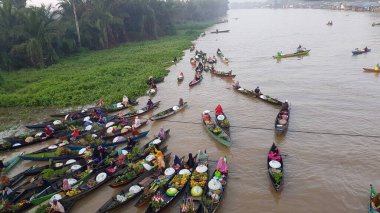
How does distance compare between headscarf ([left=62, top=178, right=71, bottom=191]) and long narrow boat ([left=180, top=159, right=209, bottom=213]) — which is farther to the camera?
headscarf ([left=62, top=178, right=71, bottom=191])

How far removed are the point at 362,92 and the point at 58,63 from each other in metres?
33.2

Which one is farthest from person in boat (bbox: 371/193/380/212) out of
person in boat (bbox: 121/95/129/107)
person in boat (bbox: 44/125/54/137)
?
person in boat (bbox: 44/125/54/137)

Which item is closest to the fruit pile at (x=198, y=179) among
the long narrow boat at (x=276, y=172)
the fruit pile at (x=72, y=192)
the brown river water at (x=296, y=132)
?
the brown river water at (x=296, y=132)

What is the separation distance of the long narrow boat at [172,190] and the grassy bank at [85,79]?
12.5 metres

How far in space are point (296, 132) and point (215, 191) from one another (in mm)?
7637

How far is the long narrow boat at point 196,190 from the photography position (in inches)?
431

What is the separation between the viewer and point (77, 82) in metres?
27.8

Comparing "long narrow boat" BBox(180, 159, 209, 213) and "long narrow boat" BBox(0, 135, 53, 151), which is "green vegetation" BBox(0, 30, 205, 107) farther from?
"long narrow boat" BBox(180, 159, 209, 213)

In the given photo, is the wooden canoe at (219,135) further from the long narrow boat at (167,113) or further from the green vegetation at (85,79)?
the green vegetation at (85,79)

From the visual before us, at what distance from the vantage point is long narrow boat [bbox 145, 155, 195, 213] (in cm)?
1113

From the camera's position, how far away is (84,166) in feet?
45.3

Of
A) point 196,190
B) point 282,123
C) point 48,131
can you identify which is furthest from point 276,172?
point 48,131

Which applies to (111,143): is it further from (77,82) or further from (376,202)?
(77,82)

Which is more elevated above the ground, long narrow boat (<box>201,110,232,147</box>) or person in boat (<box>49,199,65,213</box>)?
long narrow boat (<box>201,110,232,147</box>)
